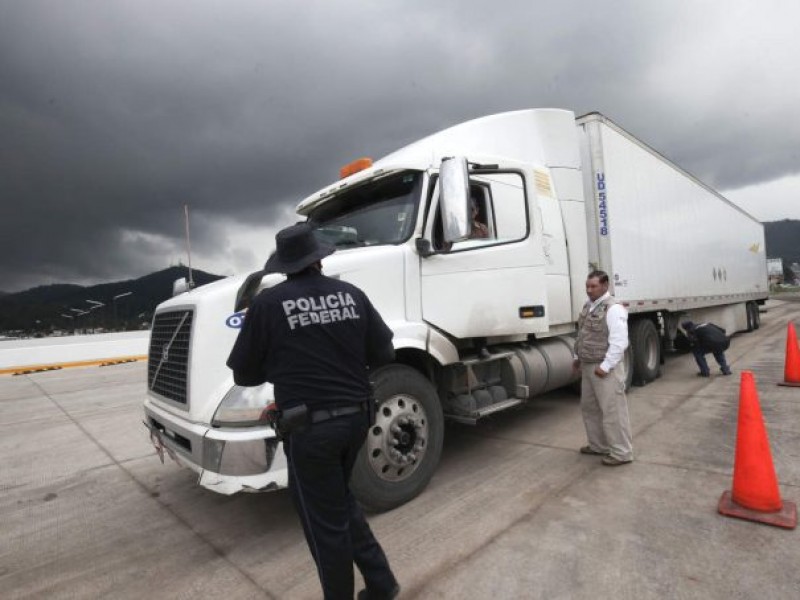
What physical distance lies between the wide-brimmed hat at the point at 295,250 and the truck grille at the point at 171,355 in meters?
1.28

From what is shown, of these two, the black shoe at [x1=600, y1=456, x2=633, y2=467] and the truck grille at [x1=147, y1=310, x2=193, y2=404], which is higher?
the truck grille at [x1=147, y1=310, x2=193, y2=404]

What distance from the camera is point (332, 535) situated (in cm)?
201

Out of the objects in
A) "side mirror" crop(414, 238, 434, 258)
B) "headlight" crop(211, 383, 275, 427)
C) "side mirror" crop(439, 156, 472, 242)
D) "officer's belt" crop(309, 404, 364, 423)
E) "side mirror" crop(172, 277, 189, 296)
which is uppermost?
"side mirror" crop(439, 156, 472, 242)

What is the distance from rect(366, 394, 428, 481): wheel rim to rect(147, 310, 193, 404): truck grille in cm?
129

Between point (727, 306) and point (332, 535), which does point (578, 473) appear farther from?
point (727, 306)

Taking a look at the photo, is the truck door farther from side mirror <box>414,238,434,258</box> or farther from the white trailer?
the white trailer

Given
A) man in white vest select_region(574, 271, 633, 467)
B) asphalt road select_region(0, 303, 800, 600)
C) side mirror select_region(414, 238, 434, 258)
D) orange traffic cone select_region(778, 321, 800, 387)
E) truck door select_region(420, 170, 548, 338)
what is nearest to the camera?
asphalt road select_region(0, 303, 800, 600)

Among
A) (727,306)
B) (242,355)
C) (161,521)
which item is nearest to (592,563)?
(242,355)

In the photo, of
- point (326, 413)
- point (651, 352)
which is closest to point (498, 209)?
point (326, 413)

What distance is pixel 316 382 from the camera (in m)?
2.02

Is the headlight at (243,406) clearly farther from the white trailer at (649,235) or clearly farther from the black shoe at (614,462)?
the white trailer at (649,235)

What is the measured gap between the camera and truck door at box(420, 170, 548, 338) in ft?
12.1

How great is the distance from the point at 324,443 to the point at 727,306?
13.0 meters

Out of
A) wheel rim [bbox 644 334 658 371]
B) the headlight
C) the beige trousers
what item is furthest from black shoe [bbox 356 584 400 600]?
wheel rim [bbox 644 334 658 371]
